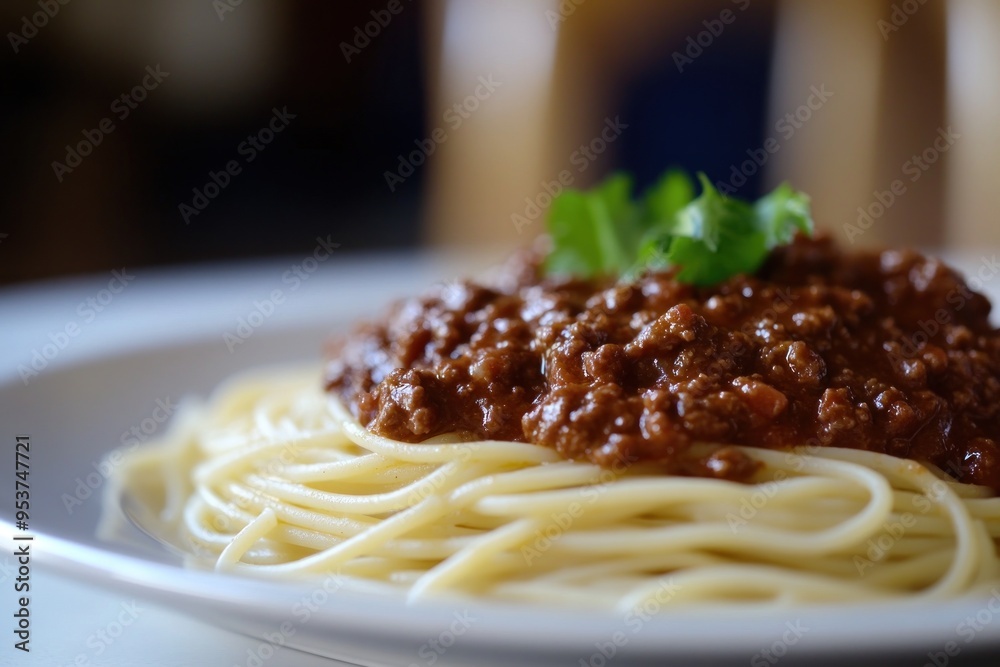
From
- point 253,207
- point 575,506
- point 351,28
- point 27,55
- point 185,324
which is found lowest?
point 575,506

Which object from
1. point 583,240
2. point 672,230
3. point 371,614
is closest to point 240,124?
point 583,240

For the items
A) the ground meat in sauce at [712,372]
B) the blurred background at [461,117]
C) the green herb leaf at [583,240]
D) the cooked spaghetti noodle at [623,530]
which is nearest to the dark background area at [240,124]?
the blurred background at [461,117]

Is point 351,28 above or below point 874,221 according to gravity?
above

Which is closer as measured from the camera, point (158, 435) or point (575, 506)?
point (575, 506)

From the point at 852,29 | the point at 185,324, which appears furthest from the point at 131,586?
the point at 852,29

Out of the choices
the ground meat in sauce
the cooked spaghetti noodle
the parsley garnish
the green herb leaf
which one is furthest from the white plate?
the green herb leaf

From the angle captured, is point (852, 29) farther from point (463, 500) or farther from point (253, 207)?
point (463, 500)

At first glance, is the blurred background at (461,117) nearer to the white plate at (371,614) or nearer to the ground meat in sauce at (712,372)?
the white plate at (371,614)
